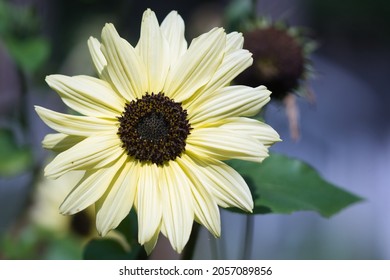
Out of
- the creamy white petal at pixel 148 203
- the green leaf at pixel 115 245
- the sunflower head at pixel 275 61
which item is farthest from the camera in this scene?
the sunflower head at pixel 275 61

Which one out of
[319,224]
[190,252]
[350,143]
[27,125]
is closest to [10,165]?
[27,125]

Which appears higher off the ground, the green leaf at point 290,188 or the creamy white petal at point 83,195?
the green leaf at point 290,188

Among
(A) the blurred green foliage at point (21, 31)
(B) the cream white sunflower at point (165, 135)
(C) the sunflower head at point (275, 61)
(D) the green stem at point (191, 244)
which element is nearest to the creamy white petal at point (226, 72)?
(B) the cream white sunflower at point (165, 135)

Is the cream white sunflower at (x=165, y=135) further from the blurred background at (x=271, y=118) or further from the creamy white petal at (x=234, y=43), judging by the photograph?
the blurred background at (x=271, y=118)

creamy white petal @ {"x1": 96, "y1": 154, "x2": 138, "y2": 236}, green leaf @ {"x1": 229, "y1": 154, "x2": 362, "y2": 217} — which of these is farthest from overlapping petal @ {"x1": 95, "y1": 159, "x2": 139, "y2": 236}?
green leaf @ {"x1": 229, "y1": 154, "x2": 362, "y2": 217}

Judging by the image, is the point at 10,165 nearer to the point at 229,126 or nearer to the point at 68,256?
the point at 68,256

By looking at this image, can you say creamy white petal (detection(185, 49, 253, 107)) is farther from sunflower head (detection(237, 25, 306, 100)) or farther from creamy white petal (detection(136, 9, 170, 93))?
sunflower head (detection(237, 25, 306, 100))
